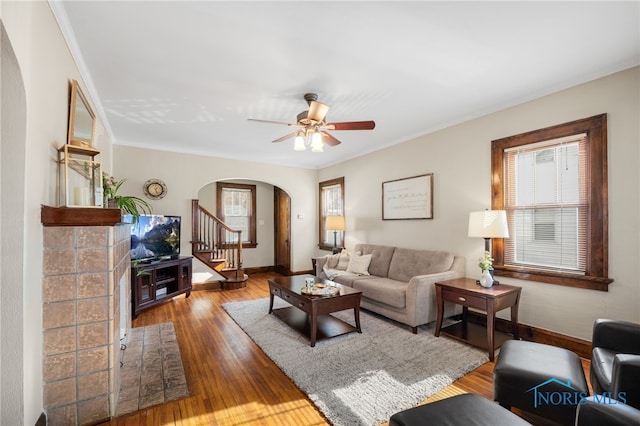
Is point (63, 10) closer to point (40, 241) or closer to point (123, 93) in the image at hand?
point (123, 93)

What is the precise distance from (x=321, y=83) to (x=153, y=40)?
144 cm

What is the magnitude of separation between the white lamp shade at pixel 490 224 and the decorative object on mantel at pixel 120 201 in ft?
11.2

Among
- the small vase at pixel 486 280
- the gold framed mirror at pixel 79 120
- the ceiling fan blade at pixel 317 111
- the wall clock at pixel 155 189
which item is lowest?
the small vase at pixel 486 280

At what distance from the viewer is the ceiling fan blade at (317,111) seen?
278 cm

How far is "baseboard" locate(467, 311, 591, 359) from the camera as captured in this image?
2717 millimetres

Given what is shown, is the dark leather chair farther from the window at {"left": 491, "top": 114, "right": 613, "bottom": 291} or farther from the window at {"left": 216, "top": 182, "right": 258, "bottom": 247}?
the window at {"left": 216, "top": 182, "right": 258, "bottom": 247}

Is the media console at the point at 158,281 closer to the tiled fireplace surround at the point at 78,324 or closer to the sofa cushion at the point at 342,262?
the tiled fireplace surround at the point at 78,324

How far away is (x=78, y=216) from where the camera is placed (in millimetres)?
1778

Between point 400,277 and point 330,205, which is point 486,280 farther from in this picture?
point 330,205

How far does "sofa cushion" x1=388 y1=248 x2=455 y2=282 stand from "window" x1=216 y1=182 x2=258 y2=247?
4.19 meters

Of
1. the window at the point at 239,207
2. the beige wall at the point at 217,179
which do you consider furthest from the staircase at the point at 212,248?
the window at the point at 239,207

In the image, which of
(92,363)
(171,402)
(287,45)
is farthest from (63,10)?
(171,402)

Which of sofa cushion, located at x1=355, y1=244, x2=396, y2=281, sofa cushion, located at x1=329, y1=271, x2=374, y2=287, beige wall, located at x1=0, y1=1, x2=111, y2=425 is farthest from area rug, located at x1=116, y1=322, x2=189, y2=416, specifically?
sofa cushion, located at x1=355, y1=244, x2=396, y2=281

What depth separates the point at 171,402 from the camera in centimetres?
213
